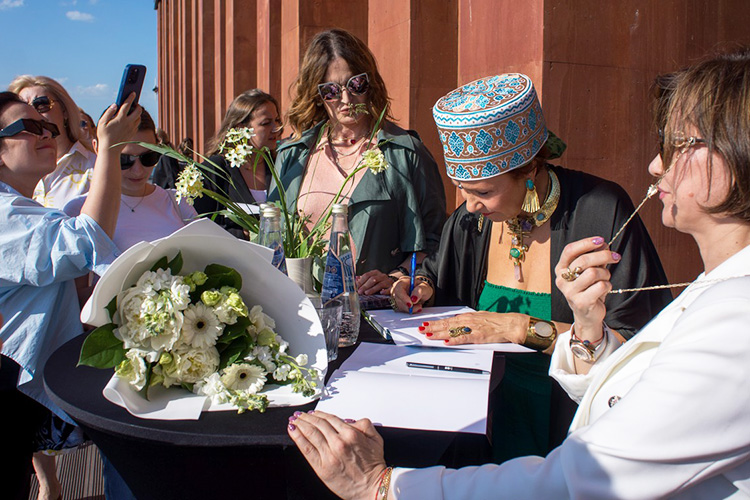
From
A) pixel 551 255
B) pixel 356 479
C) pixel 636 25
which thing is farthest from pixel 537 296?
pixel 636 25

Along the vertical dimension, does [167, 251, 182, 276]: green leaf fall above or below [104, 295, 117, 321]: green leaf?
above

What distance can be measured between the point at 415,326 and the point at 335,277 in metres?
0.37

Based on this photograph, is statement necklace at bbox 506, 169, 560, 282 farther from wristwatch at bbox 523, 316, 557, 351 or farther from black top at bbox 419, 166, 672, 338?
wristwatch at bbox 523, 316, 557, 351

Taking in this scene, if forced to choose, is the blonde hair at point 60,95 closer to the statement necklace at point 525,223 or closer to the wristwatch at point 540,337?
the statement necklace at point 525,223

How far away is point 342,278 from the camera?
5.90ft

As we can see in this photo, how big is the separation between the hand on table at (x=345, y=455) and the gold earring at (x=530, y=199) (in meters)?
1.23

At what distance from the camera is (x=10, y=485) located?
2.32 meters

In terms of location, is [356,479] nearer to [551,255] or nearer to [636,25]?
[551,255]

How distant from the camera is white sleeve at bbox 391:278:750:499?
87cm

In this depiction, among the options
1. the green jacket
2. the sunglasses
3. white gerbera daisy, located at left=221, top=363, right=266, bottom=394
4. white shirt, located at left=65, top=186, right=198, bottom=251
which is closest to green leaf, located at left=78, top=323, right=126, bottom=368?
white gerbera daisy, located at left=221, top=363, right=266, bottom=394

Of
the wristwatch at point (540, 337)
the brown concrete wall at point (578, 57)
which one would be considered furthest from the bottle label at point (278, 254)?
the brown concrete wall at point (578, 57)

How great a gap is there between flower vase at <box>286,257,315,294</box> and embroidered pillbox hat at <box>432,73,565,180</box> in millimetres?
631

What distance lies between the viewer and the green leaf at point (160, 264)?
4.59 ft

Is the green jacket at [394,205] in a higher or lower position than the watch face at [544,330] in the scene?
higher
